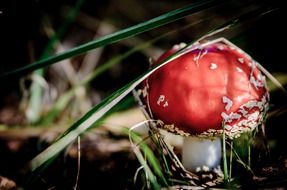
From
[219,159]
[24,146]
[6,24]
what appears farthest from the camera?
[6,24]

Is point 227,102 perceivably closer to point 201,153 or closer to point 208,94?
point 208,94

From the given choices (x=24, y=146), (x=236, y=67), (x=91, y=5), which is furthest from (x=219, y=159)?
(x=91, y=5)

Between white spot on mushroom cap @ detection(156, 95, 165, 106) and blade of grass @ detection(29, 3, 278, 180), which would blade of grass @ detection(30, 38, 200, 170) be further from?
white spot on mushroom cap @ detection(156, 95, 165, 106)

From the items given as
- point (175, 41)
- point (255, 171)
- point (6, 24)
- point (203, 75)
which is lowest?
point (255, 171)

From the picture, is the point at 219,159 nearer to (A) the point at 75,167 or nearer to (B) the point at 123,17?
(A) the point at 75,167

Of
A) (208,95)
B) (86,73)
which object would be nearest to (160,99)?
(208,95)

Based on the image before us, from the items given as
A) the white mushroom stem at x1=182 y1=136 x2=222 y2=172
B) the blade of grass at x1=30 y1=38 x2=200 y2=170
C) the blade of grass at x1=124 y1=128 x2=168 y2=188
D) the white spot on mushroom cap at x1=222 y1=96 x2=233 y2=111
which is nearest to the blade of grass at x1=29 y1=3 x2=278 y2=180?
the blade of grass at x1=30 y1=38 x2=200 y2=170
